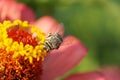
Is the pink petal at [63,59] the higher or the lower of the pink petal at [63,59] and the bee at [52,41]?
the higher

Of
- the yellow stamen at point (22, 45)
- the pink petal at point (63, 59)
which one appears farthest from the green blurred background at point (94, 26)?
the yellow stamen at point (22, 45)

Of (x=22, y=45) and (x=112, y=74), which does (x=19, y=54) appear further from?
(x=112, y=74)

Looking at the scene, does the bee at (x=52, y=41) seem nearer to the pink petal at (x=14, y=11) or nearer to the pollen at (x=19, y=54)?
the pollen at (x=19, y=54)

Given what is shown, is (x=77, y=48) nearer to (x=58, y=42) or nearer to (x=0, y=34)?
(x=58, y=42)

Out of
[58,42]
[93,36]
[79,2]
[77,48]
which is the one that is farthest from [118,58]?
[58,42]

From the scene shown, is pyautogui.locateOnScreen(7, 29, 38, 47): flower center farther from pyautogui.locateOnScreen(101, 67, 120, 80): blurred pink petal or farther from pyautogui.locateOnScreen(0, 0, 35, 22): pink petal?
pyautogui.locateOnScreen(101, 67, 120, 80): blurred pink petal

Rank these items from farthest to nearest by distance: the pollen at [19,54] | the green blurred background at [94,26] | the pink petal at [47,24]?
the green blurred background at [94,26], the pink petal at [47,24], the pollen at [19,54]

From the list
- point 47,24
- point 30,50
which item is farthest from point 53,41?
point 47,24
